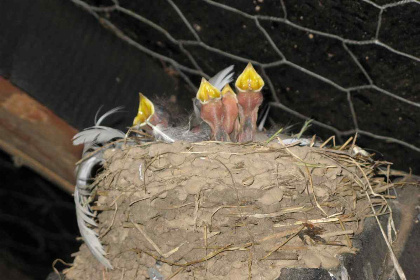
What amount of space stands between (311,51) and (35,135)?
1.16 metres

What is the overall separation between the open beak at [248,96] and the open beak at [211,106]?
3.1 inches

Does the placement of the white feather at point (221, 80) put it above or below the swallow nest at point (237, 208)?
above

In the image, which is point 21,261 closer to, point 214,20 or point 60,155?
point 60,155

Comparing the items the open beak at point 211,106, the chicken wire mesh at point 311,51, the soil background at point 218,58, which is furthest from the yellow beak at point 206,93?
the chicken wire mesh at point 311,51

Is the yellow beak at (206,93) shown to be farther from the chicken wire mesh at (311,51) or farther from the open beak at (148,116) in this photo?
the chicken wire mesh at (311,51)

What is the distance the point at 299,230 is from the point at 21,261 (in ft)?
8.31

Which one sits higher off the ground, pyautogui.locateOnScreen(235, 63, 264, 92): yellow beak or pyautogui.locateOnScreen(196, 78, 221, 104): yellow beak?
pyautogui.locateOnScreen(235, 63, 264, 92): yellow beak

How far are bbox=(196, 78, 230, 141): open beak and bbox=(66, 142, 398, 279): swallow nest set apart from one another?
0.21 meters

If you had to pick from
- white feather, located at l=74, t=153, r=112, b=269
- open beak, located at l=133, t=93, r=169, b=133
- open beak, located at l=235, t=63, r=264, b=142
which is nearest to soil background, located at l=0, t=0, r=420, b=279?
open beak, located at l=133, t=93, r=169, b=133

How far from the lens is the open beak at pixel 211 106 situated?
191 cm

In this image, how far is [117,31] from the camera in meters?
2.57

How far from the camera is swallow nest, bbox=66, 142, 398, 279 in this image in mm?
1611

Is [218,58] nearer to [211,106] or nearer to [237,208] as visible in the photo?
[211,106]

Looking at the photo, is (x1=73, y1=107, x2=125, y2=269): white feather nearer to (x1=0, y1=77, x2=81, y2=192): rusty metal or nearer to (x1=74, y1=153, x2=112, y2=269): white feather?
(x1=74, y1=153, x2=112, y2=269): white feather
